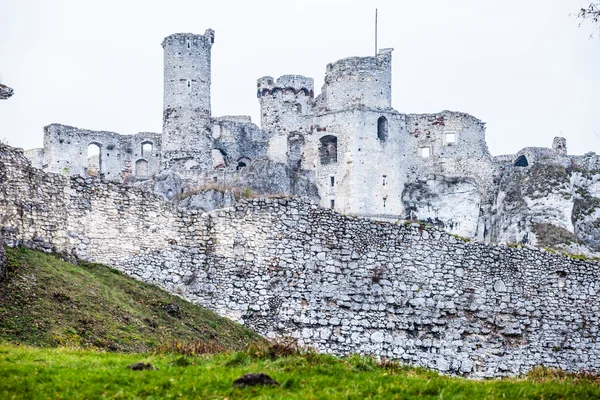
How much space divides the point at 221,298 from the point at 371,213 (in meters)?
27.7

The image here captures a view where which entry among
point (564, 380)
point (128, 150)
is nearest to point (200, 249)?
point (564, 380)

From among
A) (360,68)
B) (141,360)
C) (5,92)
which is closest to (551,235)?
(360,68)

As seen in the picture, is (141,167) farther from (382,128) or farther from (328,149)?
(382,128)

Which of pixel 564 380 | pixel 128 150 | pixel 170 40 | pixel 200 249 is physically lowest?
pixel 564 380

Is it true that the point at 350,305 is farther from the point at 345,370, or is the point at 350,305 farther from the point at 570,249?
the point at 570,249

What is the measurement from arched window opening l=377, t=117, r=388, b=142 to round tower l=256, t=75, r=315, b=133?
495 centimetres

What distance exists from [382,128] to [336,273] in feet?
94.3

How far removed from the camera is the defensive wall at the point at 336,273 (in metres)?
24.5

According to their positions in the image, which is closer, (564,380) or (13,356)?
(13,356)

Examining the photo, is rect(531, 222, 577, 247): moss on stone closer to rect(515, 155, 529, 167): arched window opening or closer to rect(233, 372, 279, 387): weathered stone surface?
rect(515, 155, 529, 167): arched window opening

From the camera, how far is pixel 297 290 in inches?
1022

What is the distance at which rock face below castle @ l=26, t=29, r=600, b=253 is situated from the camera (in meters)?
50.8

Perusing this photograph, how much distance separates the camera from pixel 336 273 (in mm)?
26531

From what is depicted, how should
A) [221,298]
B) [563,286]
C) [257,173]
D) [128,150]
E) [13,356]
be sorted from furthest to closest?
[128,150] → [257,173] → [563,286] → [221,298] → [13,356]
